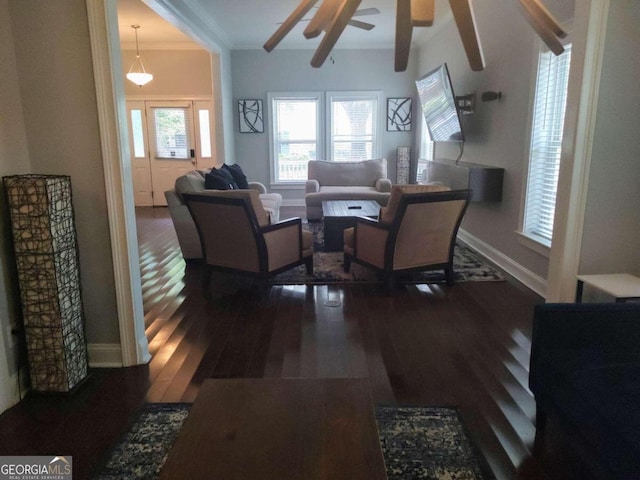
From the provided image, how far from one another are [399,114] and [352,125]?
2.93 ft

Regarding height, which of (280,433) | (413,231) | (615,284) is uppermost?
(413,231)

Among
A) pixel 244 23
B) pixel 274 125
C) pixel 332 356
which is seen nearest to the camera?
pixel 332 356

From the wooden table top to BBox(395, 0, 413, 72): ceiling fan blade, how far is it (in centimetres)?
410

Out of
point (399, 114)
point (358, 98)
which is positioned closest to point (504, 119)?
point (399, 114)

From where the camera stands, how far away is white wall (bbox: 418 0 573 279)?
417cm

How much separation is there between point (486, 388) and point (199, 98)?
25.2 feet

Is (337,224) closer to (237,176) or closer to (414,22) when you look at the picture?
(237,176)

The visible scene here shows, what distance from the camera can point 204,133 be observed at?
8766 mm

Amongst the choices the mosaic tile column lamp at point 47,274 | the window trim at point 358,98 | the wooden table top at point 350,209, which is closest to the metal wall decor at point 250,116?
the window trim at point 358,98

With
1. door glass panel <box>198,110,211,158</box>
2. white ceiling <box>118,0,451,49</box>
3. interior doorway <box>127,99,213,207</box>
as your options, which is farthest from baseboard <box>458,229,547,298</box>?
interior doorway <box>127,99,213,207</box>

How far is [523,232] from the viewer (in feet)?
14.1

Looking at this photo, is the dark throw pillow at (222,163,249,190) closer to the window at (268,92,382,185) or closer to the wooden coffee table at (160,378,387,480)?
the window at (268,92,382,185)

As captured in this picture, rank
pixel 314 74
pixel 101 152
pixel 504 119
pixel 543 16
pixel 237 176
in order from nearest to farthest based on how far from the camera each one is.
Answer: pixel 543 16 < pixel 101 152 < pixel 504 119 < pixel 237 176 < pixel 314 74

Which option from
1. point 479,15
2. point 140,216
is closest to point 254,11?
point 479,15
